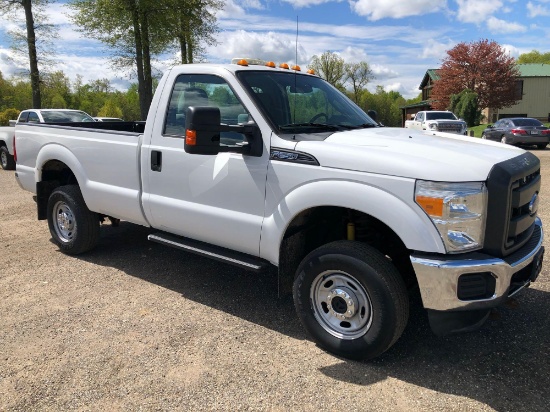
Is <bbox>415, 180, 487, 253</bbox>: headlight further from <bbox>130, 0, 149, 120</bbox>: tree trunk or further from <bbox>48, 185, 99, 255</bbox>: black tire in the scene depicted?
<bbox>130, 0, 149, 120</bbox>: tree trunk

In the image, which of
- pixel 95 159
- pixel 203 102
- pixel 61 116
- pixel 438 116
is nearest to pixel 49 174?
pixel 95 159

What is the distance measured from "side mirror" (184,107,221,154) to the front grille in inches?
70.9

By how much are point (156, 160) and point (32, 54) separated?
2132cm

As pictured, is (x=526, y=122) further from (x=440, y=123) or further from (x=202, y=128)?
(x=202, y=128)

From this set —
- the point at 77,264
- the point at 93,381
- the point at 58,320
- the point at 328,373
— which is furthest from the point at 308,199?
the point at 77,264

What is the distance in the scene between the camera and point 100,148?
16.1 ft

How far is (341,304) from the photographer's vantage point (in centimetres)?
338

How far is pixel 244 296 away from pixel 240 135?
1.58m

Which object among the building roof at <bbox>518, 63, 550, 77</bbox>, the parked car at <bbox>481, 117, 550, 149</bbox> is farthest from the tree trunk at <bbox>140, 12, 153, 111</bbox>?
the building roof at <bbox>518, 63, 550, 77</bbox>

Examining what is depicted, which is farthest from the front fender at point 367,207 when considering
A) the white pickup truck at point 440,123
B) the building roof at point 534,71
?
the building roof at point 534,71

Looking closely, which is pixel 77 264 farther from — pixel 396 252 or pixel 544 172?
pixel 544 172

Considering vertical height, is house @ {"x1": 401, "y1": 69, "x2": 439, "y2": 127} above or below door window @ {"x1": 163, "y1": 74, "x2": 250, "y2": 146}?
above

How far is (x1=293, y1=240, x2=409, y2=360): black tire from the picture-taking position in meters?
3.10

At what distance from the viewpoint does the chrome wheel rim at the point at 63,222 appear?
563cm
